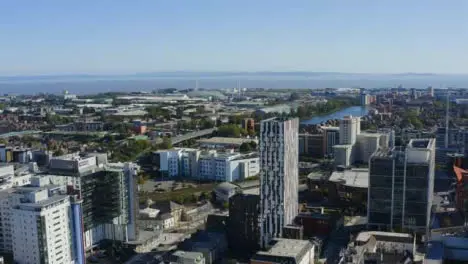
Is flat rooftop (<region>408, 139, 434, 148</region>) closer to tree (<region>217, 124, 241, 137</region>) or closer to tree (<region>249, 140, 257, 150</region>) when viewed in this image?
tree (<region>249, 140, 257, 150</region>)

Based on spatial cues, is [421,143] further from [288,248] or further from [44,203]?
[44,203]

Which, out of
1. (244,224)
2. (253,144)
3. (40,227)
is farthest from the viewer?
(253,144)

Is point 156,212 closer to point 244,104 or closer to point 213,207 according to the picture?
point 213,207

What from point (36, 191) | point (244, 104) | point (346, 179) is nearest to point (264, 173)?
point (36, 191)

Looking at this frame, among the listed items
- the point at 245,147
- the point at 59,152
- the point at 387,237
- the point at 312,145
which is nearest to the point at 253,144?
the point at 245,147

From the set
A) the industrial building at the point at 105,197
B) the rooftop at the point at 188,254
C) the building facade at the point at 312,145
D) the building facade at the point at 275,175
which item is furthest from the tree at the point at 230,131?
the rooftop at the point at 188,254

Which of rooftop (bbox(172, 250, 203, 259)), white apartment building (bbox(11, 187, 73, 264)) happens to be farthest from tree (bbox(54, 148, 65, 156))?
rooftop (bbox(172, 250, 203, 259))
